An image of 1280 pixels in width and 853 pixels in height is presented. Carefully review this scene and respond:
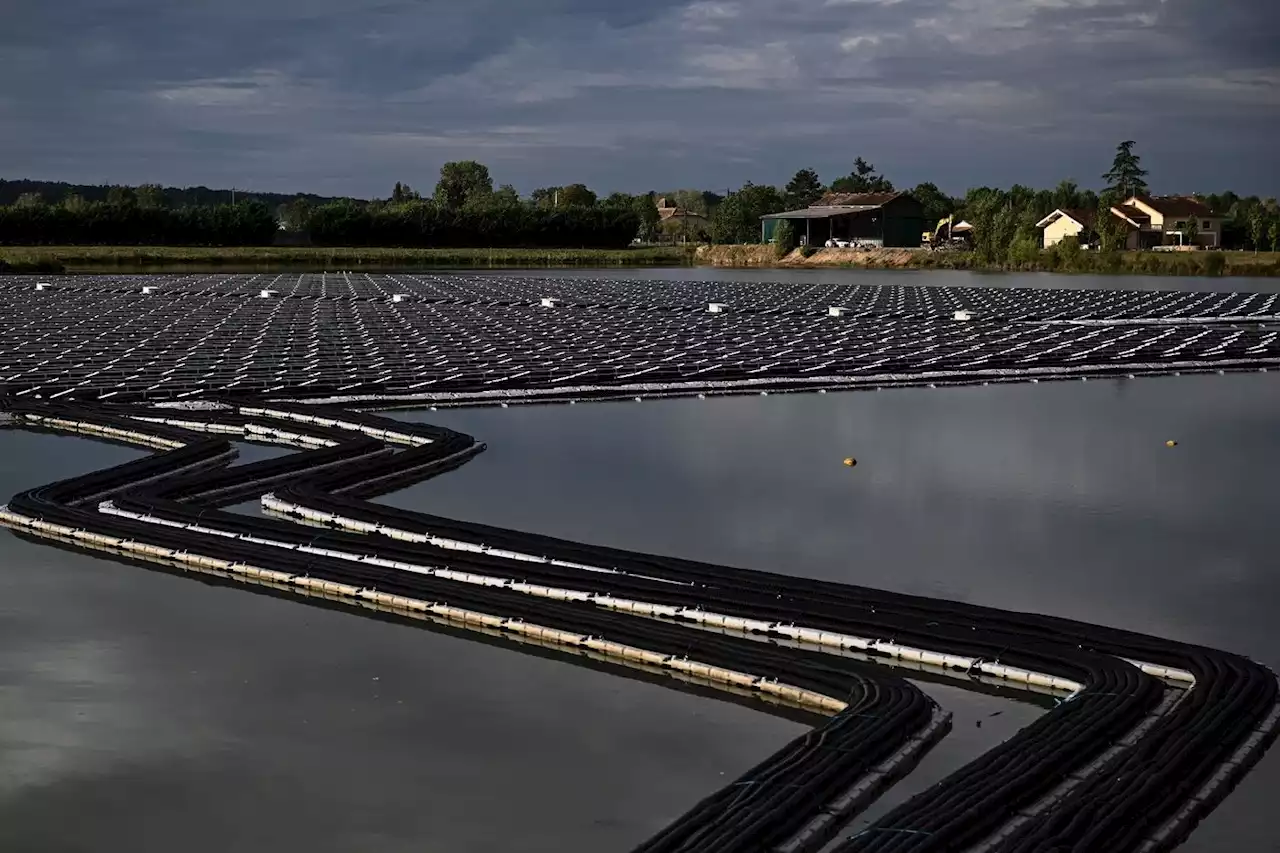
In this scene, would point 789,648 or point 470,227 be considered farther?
point 470,227

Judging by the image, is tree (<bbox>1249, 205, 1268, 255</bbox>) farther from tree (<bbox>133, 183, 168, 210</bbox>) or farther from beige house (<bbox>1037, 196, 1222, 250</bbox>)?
tree (<bbox>133, 183, 168, 210</bbox>)

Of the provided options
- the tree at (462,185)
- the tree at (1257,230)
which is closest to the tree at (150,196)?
the tree at (462,185)

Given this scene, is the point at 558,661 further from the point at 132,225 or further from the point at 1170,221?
the point at 1170,221

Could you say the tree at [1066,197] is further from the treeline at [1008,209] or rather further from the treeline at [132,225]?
the treeline at [132,225]

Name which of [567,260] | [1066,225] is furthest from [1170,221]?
[567,260]

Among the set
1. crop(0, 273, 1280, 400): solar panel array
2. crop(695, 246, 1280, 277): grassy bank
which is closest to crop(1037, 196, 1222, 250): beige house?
crop(695, 246, 1280, 277): grassy bank
